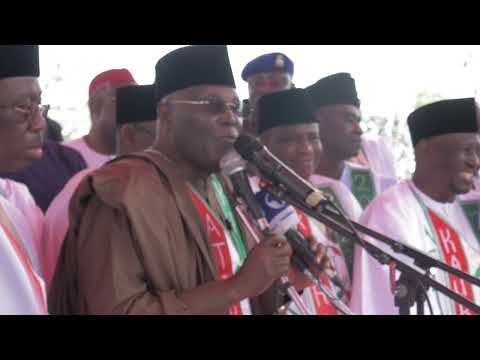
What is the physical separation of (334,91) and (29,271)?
10.8ft

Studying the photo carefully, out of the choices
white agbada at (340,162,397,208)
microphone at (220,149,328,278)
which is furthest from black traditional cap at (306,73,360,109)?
microphone at (220,149,328,278)

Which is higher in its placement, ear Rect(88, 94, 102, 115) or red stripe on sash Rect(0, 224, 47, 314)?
ear Rect(88, 94, 102, 115)

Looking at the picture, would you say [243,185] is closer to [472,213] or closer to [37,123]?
[37,123]

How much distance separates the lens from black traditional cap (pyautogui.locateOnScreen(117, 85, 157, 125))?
4.82m

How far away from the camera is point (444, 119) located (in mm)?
5000

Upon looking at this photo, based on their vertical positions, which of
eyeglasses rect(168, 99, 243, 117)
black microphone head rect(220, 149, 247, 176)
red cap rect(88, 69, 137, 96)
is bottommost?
black microphone head rect(220, 149, 247, 176)

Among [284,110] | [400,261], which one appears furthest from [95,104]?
[400,261]

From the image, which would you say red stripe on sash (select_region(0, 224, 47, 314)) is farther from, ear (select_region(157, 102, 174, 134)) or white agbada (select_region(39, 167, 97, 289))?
ear (select_region(157, 102, 174, 134))

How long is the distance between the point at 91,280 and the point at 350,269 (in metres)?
2.06

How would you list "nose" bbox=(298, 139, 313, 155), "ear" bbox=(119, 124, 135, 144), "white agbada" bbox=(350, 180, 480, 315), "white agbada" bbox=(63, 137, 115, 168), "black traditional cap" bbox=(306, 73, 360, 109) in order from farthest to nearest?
"black traditional cap" bbox=(306, 73, 360, 109)
"white agbada" bbox=(63, 137, 115, 168)
"ear" bbox=(119, 124, 135, 144)
"nose" bbox=(298, 139, 313, 155)
"white agbada" bbox=(350, 180, 480, 315)

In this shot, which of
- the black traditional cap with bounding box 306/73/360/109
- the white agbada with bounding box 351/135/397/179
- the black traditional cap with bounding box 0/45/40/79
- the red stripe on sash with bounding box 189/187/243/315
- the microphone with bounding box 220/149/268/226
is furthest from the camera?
the white agbada with bounding box 351/135/397/179

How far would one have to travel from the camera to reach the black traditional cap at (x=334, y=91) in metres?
5.82
